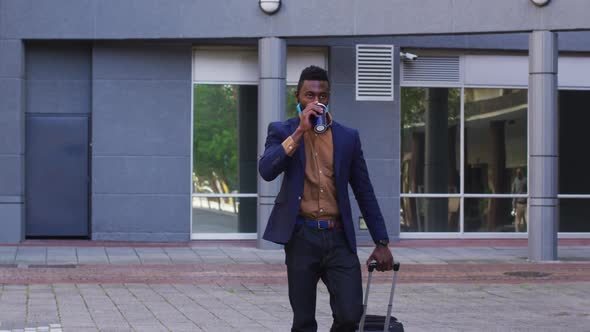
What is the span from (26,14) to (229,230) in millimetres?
5260

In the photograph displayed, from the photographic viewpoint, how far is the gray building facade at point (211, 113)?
17.9m

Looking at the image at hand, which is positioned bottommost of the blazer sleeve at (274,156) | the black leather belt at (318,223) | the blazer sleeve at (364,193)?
the black leather belt at (318,223)

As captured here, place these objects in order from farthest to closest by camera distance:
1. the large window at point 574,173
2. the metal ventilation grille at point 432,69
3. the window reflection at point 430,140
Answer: the large window at point 574,173
the window reflection at point 430,140
the metal ventilation grille at point 432,69

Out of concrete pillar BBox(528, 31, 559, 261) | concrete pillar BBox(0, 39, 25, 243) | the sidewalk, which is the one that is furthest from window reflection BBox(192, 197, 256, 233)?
concrete pillar BBox(528, 31, 559, 261)

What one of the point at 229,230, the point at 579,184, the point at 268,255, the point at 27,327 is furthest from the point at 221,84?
the point at 27,327

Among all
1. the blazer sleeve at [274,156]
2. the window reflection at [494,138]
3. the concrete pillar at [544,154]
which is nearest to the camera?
the blazer sleeve at [274,156]

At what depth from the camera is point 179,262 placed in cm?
1589

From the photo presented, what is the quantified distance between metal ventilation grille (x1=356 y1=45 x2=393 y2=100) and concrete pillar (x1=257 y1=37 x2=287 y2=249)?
1.90 meters

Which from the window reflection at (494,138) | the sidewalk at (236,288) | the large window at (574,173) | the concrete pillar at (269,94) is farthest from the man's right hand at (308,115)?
the large window at (574,173)

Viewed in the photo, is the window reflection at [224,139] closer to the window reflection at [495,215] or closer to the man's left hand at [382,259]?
the window reflection at [495,215]

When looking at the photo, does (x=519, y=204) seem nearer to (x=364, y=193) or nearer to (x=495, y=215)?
(x=495, y=215)

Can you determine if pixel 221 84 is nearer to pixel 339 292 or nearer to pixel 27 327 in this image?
pixel 27 327

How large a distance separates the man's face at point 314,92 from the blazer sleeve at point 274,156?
0.68 feet

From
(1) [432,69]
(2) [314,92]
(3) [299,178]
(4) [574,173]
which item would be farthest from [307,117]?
(4) [574,173]
